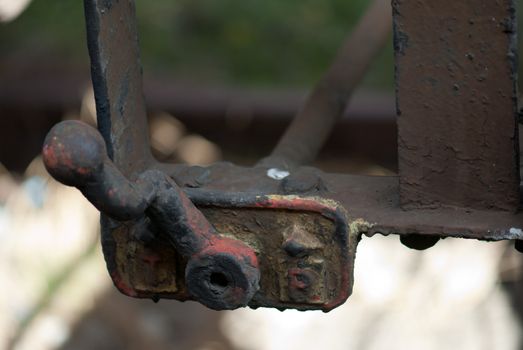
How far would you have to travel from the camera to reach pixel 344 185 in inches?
71.2

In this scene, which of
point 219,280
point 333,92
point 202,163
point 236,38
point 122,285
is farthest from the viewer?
point 236,38

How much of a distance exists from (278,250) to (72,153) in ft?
1.43

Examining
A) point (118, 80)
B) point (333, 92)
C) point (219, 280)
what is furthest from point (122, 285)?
point (333, 92)

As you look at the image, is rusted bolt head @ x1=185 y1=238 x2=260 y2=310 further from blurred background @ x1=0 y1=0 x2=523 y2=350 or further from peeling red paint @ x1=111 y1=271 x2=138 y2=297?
blurred background @ x1=0 y1=0 x2=523 y2=350

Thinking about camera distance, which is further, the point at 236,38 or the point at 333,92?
the point at 236,38

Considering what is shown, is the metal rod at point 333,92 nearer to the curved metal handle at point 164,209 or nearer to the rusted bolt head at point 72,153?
the curved metal handle at point 164,209

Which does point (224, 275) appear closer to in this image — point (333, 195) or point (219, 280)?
point (219, 280)

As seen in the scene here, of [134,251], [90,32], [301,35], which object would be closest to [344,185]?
[134,251]

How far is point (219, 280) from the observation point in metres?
1.67

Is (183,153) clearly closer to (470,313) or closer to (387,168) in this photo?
(387,168)

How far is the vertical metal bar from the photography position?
1631 mm

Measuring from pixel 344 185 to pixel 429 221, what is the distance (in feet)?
0.64

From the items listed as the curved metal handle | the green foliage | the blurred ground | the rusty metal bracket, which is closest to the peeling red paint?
the rusty metal bracket

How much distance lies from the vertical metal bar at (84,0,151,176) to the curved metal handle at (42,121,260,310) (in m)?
0.18
